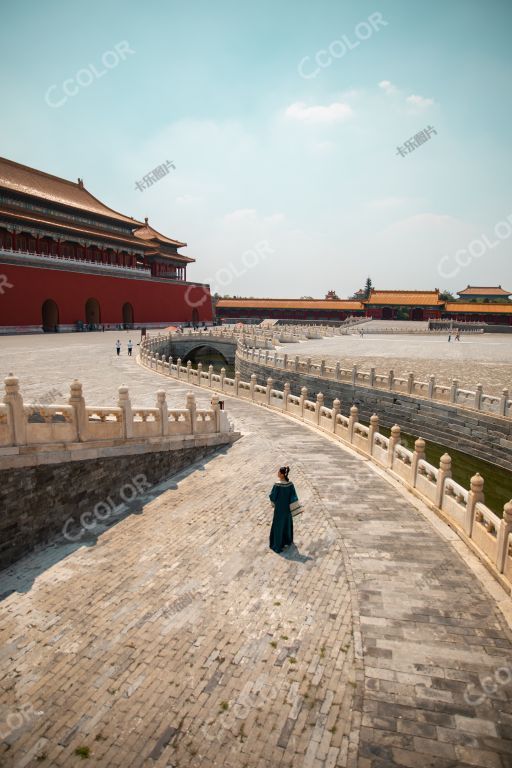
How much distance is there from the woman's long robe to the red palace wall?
3302cm

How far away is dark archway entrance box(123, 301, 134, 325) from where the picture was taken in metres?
45.7

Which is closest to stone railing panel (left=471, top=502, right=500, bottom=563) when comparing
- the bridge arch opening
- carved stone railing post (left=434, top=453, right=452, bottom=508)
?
carved stone railing post (left=434, top=453, right=452, bottom=508)

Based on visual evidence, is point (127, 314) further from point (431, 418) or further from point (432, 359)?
point (431, 418)

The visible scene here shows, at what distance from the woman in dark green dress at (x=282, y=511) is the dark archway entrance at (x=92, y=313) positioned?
129ft

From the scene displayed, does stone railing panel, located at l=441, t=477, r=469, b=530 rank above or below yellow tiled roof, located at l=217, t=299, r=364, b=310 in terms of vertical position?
below

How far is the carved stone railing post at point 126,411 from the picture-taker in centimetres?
951

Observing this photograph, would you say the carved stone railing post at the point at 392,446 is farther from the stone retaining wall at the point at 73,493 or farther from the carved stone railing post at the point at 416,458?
the stone retaining wall at the point at 73,493

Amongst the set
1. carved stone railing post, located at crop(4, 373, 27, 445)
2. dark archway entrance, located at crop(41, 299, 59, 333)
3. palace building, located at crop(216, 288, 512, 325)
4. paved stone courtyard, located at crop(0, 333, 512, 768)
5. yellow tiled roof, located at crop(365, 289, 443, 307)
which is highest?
yellow tiled roof, located at crop(365, 289, 443, 307)

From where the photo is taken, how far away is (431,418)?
16.8 metres

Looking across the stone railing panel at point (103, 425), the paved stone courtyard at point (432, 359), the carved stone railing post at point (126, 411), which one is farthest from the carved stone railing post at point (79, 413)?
the paved stone courtyard at point (432, 359)

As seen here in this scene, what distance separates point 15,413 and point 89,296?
116 feet

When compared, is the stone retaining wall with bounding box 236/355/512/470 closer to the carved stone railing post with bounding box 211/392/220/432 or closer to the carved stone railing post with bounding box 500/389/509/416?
the carved stone railing post with bounding box 500/389/509/416

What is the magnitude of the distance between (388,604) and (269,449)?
6.60 metres

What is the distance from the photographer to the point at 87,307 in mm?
42375
